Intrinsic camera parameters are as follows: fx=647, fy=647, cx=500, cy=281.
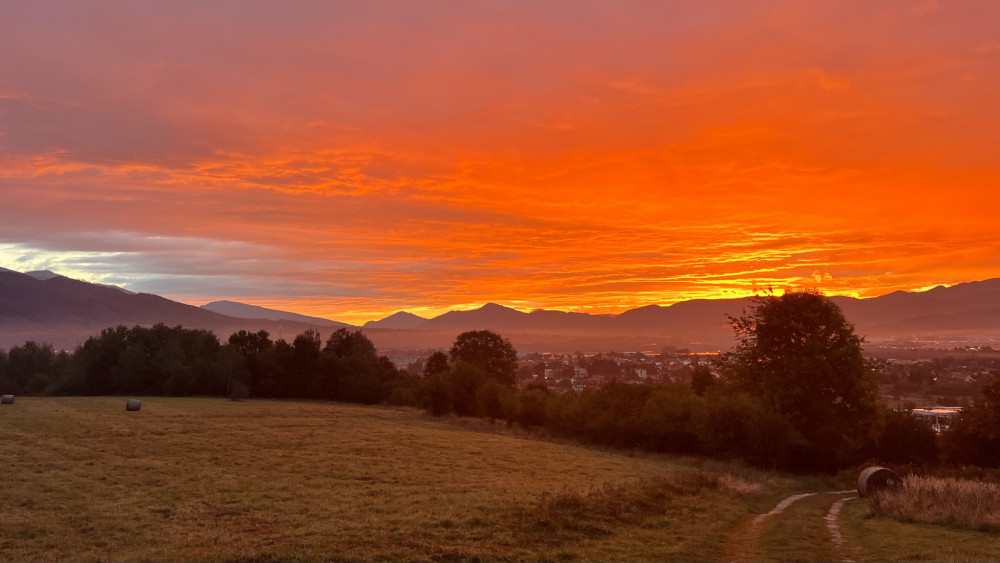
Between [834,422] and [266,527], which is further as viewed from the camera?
[834,422]

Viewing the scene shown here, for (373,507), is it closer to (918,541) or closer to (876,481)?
(918,541)

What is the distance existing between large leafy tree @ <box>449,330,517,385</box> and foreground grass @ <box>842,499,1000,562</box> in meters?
104

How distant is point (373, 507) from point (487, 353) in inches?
4108

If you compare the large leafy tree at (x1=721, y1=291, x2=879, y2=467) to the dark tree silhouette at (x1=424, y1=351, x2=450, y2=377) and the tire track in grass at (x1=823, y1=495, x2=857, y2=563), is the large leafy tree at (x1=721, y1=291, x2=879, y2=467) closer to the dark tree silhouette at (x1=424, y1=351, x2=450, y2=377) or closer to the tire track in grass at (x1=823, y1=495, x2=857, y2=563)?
the tire track in grass at (x1=823, y1=495, x2=857, y2=563)

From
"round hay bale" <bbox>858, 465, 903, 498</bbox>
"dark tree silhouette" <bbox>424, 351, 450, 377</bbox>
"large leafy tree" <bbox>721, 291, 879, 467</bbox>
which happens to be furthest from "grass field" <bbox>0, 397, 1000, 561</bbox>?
"dark tree silhouette" <bbox>424, 351, 450, 377</bbox>

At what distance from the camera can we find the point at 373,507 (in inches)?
883

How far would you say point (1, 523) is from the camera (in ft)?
62.4

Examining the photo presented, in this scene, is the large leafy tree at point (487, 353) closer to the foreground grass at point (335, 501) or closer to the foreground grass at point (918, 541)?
the foreground grass at point (335, 501)

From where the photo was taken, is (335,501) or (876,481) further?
(876,481)

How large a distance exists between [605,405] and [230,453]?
40.1 metres

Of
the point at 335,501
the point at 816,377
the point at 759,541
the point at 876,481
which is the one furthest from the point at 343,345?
the point at 759,541

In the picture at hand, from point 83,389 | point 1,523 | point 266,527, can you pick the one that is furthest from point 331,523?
point 83,389

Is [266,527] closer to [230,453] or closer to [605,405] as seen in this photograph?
[230,453]

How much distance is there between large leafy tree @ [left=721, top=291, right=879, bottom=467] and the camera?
171 ft
